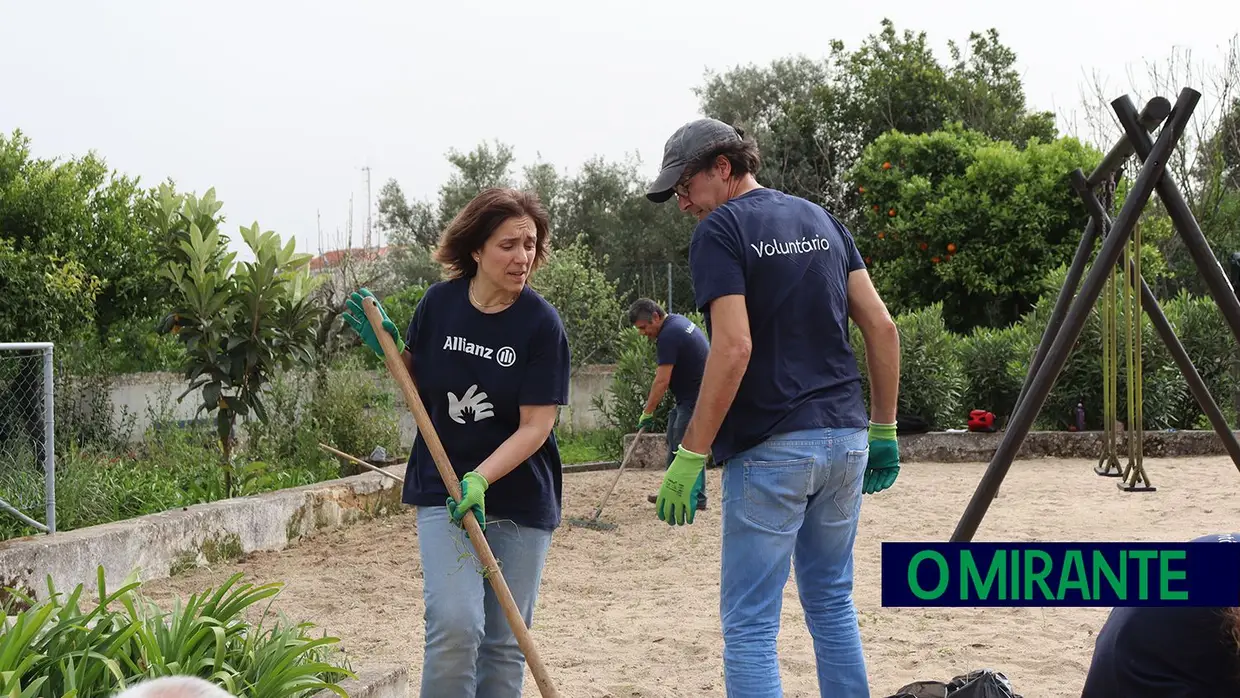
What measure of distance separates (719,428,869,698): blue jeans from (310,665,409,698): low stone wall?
109cm

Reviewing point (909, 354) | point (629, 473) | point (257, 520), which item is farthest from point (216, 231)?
point (909, 354)

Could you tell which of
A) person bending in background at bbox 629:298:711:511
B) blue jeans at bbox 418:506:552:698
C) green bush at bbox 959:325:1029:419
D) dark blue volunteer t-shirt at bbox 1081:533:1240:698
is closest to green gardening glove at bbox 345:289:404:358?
blue jeans at bbox 418:506:552:698

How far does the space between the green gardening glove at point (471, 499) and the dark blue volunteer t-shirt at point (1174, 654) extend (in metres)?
1.53

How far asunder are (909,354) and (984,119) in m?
10.5

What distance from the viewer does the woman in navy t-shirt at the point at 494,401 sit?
3.10m

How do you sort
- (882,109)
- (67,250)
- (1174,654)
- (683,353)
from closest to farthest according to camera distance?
(1174,654), (683,353), (67,250), (882,109)

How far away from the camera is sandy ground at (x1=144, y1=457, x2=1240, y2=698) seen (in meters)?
4.57

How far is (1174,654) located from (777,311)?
1.25 m

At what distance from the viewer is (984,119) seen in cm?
2080

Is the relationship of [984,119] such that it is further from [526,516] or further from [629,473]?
[526,516]

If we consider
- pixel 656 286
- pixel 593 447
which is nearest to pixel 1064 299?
pixel 593 447

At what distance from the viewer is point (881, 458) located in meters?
3.64

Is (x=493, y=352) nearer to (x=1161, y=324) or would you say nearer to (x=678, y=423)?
(x=1161, y=324)

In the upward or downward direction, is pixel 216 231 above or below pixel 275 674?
above
